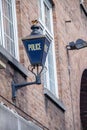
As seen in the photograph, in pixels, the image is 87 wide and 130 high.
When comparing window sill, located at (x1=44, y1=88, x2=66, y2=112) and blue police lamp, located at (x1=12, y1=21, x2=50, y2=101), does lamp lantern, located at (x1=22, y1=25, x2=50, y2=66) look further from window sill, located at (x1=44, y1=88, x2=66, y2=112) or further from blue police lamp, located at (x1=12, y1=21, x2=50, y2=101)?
window sill, located at (x1=44, y1=88, x2=66, y2=112)

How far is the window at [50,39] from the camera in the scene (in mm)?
16375

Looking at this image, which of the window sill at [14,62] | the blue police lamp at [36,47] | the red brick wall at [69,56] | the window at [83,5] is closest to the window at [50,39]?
the red brick wall at [69,56]

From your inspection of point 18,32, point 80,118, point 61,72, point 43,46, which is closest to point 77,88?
point 80,118

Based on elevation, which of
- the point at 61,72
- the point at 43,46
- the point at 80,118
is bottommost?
the point at 80,118

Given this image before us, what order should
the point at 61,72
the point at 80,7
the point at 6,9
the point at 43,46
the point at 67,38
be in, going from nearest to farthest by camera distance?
the point at 43,46, the point at 6,9, the point at 61,72, the point at 67,38, the point at 80,7

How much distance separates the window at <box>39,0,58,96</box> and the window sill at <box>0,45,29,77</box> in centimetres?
209

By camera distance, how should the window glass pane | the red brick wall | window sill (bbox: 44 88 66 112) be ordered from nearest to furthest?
window sill (bbox: 44 88 66 112) < the window glass pane < the red brick wall

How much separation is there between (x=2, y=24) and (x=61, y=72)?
4328 millimetres

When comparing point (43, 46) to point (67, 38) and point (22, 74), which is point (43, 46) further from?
point (67, 38)

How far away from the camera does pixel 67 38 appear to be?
19062 millimetres

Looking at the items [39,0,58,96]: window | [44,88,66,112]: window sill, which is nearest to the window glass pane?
[39,0,58,96]: window

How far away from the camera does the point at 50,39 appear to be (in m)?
17.1

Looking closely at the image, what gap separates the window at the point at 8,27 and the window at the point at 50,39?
1.90 metres

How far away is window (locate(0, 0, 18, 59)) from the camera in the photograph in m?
13.5
